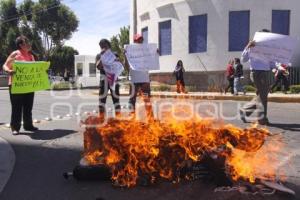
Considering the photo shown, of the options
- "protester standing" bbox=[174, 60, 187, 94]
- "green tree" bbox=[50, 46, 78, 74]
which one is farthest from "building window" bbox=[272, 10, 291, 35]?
"green tree" bbox=[50, 46, 78, 74]

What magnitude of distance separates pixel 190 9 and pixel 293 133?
1677 cm

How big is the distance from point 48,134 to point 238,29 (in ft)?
53.5

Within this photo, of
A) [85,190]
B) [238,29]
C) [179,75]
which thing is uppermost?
[238,29]

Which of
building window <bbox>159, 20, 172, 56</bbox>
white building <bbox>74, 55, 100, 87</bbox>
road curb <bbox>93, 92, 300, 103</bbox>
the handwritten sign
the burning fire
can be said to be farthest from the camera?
white building <bbox>74, 55, 100, 87</bbox>

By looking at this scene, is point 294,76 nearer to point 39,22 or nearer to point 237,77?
point 237,77

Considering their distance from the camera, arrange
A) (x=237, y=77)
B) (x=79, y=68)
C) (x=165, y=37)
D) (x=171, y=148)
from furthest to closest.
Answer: (x=79, y=68) → (x=165, y=37) → (x=237, y=77) → (x=171, y=148)

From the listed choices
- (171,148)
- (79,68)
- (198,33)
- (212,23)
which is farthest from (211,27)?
(171,148)

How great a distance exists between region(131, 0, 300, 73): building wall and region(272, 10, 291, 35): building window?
178 mm

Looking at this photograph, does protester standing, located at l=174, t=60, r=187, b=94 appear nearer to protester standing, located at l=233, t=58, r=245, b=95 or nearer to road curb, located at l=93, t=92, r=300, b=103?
road curb, located at l=93, t=92, r=300, b=103

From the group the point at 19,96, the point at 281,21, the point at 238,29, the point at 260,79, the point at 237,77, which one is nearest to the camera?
the point at 19,96

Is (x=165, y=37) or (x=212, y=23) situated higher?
(x=212, y=23)

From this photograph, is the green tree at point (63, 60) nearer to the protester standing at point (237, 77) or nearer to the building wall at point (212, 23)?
the building wall at point (212, 23)

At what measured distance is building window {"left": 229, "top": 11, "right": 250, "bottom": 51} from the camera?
75.2 feet

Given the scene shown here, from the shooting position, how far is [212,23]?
2350 centimetres
